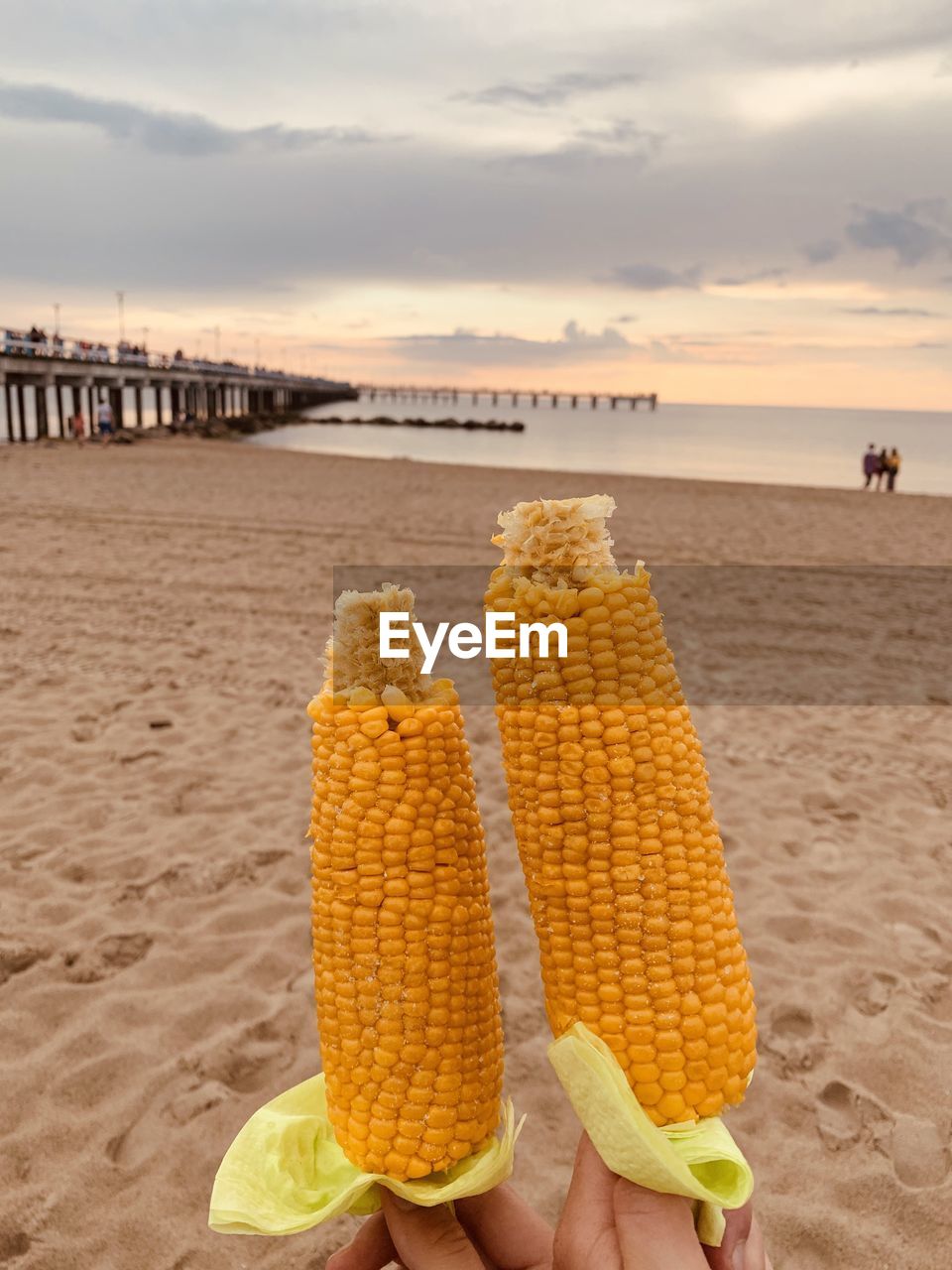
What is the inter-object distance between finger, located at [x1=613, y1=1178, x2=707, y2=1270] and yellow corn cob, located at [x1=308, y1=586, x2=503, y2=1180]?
296mm

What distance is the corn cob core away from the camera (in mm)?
1379

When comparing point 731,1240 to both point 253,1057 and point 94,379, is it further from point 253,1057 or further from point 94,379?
point 94,379

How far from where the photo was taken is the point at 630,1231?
4.54 feet

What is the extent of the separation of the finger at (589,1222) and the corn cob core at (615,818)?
189 mm

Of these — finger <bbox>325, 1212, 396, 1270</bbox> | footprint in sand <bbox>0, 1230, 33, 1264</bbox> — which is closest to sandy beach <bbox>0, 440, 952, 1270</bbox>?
footprint in sand <bbox>0, 1230, 33, 1264</bbox>

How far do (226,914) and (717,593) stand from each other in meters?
9.75

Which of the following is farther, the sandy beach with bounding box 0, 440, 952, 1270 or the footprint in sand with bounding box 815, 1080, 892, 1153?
the footprint in sand with bounding box 815, 1080, 892, 1153

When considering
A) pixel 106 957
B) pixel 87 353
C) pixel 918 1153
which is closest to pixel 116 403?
pixel 87 353

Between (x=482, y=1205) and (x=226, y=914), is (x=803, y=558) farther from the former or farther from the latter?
(x=482, y=1205)

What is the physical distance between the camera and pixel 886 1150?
334 cm

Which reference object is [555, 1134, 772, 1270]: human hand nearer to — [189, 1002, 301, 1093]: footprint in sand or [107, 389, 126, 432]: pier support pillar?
[189, 1002, 301, 1093]: footprint in sand

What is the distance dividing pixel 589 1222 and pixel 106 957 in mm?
3471

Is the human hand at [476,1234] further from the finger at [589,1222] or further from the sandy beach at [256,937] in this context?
the sandy beach at [256,937]

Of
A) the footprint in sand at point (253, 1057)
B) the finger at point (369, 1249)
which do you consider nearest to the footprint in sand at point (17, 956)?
the footprint in sand at point (253, 1057)
